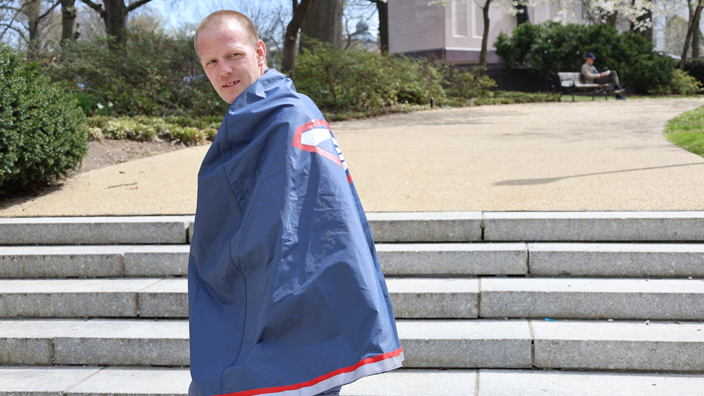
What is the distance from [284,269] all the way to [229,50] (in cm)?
62

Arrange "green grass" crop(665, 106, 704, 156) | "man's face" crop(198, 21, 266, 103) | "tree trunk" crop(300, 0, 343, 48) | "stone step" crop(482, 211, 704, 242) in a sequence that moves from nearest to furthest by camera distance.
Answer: "man's face" crop(198, 21, 266, 103) < "stone step" crop(482, 211, 704, 242) < "green grass" crop(665, 106, 704, 156) < "tree trunk" crop(300, 0, 343, 48)

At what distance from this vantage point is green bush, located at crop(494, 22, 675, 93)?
838 inches

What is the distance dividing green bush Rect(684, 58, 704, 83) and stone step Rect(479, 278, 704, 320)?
23.9m

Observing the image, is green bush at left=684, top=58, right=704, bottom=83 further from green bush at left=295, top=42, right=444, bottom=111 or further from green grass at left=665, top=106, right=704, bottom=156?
green bush at left=295, top=42, right=444, bottom=111

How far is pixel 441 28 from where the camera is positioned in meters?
29.3

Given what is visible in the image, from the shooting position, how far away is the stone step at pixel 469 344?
3311 millimetres

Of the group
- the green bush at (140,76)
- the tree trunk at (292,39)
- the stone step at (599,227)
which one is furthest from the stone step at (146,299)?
the tree trunk at (292,39)

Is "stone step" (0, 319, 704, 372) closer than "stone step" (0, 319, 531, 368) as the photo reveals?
Yes

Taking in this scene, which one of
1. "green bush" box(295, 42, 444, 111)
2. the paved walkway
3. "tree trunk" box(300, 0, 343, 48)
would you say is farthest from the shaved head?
"tree trunk" box(300, 0, 343, 48)

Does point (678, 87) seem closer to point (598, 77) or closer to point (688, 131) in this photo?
point (598, 77)

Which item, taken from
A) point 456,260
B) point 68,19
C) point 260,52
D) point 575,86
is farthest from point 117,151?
point 575,86

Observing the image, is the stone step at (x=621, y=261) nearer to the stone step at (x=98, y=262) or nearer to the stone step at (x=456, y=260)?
the stone step at (x=456, y=260)

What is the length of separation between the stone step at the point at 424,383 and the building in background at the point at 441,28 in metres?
26.2

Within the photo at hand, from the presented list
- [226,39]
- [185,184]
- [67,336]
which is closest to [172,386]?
[67,336]
